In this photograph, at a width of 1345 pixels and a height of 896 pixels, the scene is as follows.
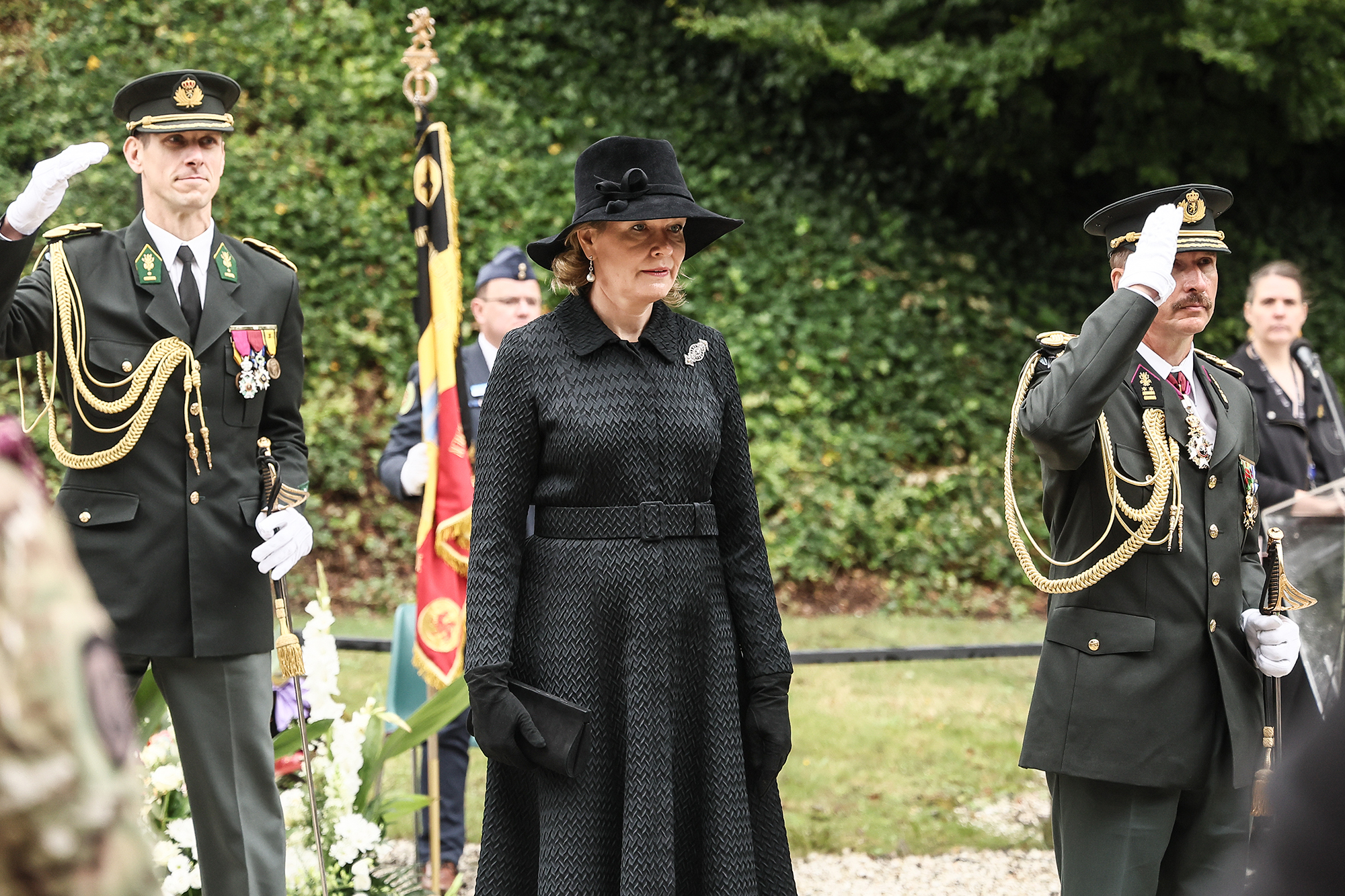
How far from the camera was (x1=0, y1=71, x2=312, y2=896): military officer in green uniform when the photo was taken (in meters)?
3.28

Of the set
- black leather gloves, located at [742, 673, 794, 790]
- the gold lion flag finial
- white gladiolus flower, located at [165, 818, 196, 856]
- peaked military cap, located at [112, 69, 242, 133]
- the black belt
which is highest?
the gold lion flag finial

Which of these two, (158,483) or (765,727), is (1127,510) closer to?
(765,727)

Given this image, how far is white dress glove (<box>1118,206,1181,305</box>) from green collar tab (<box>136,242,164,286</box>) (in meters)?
2.45

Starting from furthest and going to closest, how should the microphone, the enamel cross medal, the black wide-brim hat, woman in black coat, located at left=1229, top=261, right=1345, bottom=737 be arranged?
1. the microphone
2. woman in black coat, located at left=1229, top=261, right=1345, bottom=737
3. the enamel cross medal
4. the black wide-brim hat

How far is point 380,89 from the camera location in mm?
10195

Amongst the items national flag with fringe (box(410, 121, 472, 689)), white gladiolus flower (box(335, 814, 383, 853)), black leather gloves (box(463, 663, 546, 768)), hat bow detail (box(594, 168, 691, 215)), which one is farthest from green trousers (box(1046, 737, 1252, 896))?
national flag with fringe (box(410, 121, 472, 689))

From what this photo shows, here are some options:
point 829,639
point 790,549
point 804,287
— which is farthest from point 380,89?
point 829,639

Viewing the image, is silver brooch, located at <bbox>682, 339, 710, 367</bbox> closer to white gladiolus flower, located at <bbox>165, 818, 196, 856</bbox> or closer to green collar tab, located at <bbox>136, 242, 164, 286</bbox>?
green collar tab, located at <bbox>136, 242, 164, 286</bbox>

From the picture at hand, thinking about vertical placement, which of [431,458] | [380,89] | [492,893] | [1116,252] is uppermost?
[380,89]

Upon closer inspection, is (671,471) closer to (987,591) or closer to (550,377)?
(550,377)

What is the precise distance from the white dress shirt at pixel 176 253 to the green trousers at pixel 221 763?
99 cm

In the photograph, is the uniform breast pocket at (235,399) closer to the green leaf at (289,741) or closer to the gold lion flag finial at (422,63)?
the green leaf at (289,741)

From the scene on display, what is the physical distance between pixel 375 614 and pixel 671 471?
20.5 ft

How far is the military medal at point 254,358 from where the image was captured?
3.43 m
